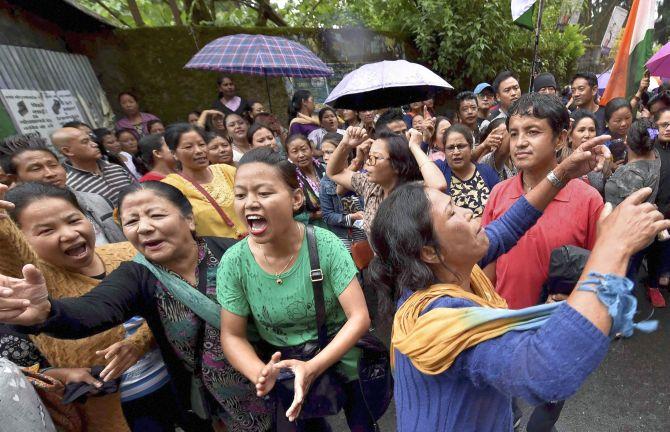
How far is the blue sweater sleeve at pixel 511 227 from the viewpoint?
5.27 ft

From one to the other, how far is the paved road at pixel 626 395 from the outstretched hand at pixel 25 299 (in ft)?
6.62

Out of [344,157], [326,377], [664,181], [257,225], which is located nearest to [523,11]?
[664,181]

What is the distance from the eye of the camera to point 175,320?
167cm

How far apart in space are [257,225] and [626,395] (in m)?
2.74

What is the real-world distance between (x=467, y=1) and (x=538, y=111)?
768 centimetres

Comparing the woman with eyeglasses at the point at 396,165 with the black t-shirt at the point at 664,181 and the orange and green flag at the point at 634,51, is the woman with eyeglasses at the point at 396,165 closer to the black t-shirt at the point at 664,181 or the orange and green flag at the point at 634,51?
the black t-shirt at the point at 664,181

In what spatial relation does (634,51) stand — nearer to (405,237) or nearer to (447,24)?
(405,237)

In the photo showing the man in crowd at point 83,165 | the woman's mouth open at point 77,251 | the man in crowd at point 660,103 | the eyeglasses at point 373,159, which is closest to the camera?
the woman's mouth open at point 77,251

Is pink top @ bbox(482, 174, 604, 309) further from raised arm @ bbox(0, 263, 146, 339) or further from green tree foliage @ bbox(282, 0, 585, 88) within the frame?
green tree foliage @ bbox(282, 0, 585, 88)

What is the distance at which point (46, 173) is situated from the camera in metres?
2.63

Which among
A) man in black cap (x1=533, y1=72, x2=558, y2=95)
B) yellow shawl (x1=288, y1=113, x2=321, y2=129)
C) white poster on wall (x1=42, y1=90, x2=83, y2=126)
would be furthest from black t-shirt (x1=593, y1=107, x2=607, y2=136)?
white poster on wall (x1=42, y1=90, x2=83, y2=126)

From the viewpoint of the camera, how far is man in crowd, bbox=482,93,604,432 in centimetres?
180

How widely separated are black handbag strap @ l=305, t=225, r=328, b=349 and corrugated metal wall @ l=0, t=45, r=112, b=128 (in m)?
4.66

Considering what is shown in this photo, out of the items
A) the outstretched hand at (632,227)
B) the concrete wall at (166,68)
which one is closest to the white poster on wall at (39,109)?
the concrete wall at (166,68)
